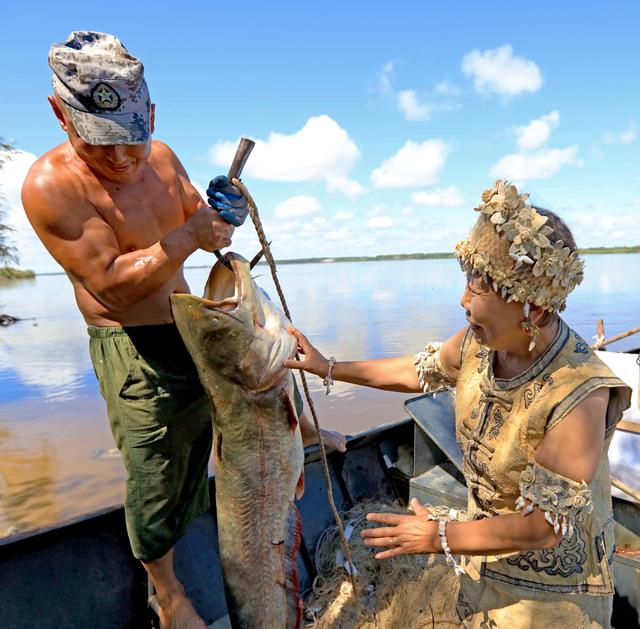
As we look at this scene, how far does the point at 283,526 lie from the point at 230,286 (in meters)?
1.25

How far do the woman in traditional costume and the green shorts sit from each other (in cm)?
150

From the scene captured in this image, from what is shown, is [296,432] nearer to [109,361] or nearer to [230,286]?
[230,286]

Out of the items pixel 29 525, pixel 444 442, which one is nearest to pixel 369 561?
pixel 444 442

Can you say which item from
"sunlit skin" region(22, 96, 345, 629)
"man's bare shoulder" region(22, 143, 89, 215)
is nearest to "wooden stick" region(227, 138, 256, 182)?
"sunlit skin" region(22, 96, 345, 629)

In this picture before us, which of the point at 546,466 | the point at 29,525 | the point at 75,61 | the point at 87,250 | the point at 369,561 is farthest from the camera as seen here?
the point at 29,525

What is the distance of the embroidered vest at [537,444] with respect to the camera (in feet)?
6.25

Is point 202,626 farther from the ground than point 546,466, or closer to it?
closer to it

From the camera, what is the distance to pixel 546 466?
1843 mm

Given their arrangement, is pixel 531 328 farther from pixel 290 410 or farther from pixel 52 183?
pixel 52 183

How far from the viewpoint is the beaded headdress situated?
184 centimetres

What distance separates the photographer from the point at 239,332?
2.38 meters

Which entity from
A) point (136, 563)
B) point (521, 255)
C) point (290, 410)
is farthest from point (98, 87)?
point (136, 563)

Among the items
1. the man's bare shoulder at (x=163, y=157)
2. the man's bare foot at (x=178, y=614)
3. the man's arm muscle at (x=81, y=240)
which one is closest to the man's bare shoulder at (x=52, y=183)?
the man's arm muscle at (x=81, y=240)

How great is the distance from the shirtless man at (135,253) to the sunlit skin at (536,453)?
1228 millimetres
